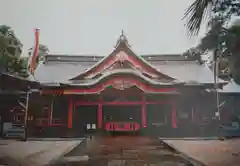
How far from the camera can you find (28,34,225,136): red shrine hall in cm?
193

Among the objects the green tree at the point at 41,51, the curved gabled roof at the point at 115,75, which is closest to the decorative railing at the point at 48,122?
the curved gabled roof at the point at 115,75

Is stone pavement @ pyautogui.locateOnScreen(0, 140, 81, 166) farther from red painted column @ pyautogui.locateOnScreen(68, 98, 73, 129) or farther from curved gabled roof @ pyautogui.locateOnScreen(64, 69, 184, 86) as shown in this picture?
curved gabled roof @ pyautogui.locateOnScreen(64, 69, 184, 86)

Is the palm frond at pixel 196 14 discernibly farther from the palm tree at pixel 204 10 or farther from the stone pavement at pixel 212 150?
the stone pavement at pixel 212 150

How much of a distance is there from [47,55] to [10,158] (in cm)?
75

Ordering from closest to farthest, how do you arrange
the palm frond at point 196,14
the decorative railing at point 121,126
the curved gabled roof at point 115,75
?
the palm frond at point 196,14 < the decorative railing at point 121,126 < the curved gabled roof at point 115,75

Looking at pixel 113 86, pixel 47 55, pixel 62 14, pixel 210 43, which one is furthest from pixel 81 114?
pixel 210 43

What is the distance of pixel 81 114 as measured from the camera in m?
1.99

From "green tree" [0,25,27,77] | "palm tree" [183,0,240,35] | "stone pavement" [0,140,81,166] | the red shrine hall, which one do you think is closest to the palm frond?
"palm tree" [183,0,240,35]

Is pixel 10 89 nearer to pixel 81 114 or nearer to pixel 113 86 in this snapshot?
pixel 81 114

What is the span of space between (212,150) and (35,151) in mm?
1148

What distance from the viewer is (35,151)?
6.15 feet

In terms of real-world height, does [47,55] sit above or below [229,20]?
below

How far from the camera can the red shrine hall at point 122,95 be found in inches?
76.0

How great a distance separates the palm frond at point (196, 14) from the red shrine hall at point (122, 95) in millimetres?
246
